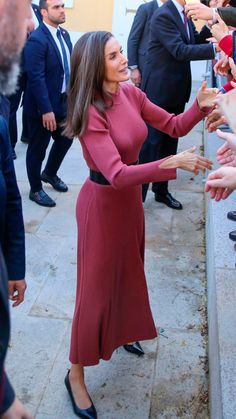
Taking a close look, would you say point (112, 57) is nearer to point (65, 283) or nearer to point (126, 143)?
point (126, 143)

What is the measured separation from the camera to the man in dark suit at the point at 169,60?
14.3ft

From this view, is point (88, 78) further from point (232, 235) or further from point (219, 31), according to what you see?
point (232, 235)

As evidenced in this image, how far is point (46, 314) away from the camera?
11.7 feet

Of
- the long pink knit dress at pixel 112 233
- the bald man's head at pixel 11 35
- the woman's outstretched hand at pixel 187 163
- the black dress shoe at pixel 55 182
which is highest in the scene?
the bald man's head at pixel 11 35

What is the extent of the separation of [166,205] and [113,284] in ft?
8.47

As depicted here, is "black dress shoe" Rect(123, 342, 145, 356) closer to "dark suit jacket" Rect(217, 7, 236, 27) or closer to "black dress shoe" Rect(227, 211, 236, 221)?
"black dress shoe" Rect(227, 211, 236, 221)

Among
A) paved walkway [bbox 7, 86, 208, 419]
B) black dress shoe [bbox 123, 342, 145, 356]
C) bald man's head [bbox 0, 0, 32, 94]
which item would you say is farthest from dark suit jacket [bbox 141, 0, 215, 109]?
bald man's head [bbox 0, 0, 32, 94]

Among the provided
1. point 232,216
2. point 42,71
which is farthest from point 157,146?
point 42,71

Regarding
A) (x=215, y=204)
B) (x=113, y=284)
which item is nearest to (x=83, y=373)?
(x=113, y=284)

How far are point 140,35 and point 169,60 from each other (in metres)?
1.15

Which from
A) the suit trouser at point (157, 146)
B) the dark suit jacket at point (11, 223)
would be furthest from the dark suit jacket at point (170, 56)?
the dark suit jacket at point (11, 223)

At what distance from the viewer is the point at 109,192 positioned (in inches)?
102

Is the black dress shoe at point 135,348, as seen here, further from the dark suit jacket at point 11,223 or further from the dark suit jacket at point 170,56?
the dark suit jacket at point 170,56

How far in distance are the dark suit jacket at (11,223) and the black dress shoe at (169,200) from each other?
2980mm
